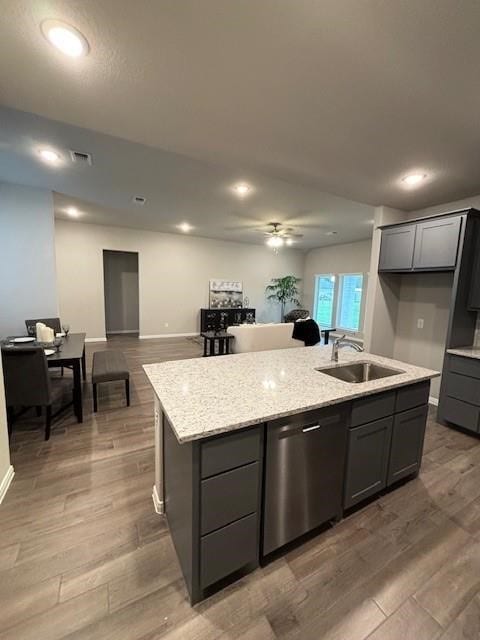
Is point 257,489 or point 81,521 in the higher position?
point 257,489

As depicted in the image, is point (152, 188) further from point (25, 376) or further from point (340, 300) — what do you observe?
point (340, 300)

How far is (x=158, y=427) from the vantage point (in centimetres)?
165

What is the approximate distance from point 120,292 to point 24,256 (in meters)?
3.81

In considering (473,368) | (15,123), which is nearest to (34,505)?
(15,123)

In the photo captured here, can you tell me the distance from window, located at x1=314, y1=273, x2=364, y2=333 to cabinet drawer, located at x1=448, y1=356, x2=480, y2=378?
181 inches

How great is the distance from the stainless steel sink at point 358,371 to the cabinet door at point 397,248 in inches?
70.5

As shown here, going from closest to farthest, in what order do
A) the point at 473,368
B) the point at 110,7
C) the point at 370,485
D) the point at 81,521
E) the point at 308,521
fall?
1. the point at 110,7
2. the point at 308,521
3. the point at 81,521
4. the point at 370,485
5. the point at 473,368

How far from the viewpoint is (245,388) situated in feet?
5.25

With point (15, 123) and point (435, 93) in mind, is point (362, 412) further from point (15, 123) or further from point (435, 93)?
point (15, 123)

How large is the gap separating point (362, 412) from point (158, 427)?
4.07 ft

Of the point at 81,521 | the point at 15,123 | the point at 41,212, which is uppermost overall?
the point at 15,123

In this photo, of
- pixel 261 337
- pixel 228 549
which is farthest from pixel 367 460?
pixel 261 337

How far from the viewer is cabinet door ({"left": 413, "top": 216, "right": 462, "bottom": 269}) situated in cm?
291

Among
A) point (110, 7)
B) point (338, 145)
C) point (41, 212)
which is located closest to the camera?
point (110, 7)
